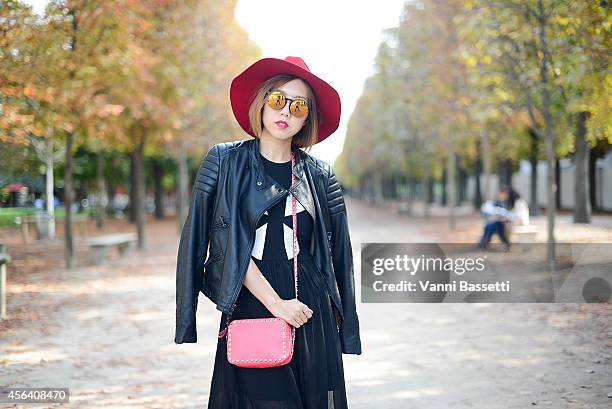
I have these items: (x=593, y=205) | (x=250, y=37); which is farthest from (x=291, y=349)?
(x=250, y=37)

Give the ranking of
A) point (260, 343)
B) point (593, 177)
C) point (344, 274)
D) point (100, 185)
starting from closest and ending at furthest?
point (260, 343), point (344, 274), point (593, 177), point (100, 185)

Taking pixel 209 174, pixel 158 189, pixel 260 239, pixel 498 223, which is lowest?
pixel 498 223

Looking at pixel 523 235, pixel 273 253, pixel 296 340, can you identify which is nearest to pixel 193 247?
pixel 273 253

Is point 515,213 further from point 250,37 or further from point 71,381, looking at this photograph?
point 250,37

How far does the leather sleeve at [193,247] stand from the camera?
121 inches

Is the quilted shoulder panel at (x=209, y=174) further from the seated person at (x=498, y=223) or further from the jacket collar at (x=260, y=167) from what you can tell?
the seated person at (x=498, y=223)

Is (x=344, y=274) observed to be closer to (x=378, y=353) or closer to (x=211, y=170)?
(x=211, y=170)

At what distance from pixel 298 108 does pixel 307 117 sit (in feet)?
0.61

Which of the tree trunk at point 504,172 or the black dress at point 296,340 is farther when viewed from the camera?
the tree trunk at point 504,172

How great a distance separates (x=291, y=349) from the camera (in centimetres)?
296

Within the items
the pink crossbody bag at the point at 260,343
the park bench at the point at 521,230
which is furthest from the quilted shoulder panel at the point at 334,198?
the park bench at the point at 521,230

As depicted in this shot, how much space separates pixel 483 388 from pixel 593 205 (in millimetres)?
15589

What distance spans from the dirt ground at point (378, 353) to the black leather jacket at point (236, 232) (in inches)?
94.5

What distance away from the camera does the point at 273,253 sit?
308cm
